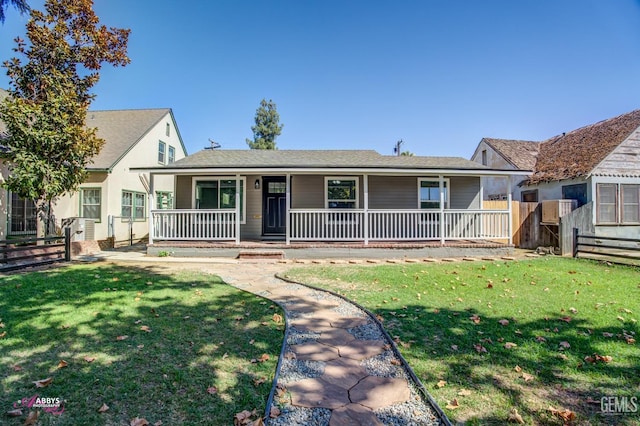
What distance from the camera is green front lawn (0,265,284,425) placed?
2.27 metres

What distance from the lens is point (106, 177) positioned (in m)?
12.6

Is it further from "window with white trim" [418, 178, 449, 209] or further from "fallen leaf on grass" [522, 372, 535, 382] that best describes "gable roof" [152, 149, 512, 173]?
"fallen leaf on grass" [522, 372, 535, 382]

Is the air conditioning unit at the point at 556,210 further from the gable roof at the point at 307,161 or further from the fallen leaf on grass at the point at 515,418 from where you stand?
the fallen leaf on grass at the point at 515,418

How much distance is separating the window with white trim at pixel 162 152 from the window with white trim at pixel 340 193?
34.7 ft

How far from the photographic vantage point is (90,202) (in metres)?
12.8

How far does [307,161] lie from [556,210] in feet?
29.8

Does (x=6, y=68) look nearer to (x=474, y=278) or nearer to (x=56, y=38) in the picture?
(x=56, y=38)

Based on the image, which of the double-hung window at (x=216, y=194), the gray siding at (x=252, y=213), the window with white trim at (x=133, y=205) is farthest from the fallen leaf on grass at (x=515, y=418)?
the window with white trim at (x=133, y=205)

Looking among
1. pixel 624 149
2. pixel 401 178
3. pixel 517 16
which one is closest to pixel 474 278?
pixel 401 178

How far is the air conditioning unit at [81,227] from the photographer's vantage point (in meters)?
11.7

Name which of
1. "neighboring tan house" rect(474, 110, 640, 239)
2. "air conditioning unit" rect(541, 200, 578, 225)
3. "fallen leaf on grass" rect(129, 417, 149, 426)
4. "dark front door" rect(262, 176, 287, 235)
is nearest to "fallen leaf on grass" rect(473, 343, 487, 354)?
"fallen leaf on grass" rect(129, 417, 149, 426)

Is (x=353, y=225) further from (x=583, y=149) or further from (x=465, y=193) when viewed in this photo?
(x=583, y=149)

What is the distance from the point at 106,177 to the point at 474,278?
13.8m

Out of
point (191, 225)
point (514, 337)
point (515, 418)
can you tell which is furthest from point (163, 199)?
point (515, 418)
